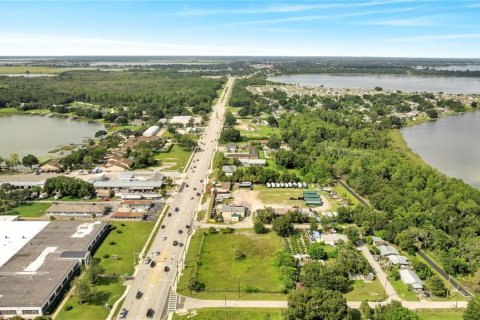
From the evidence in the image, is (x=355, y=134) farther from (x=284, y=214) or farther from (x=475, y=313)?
(x=475, y=313)

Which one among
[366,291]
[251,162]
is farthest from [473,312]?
[251,162]

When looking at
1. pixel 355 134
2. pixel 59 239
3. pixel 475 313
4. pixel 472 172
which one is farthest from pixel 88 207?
pixel 472 172

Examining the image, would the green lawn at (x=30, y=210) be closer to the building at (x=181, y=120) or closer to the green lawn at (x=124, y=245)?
the green lawn at (x=124, y=245)

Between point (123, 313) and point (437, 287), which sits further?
point (437, 287)

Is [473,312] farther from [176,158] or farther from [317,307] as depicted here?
[176,158]

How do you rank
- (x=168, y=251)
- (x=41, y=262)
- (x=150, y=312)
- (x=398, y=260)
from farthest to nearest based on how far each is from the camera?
(x=168, y=251) → (x=398, y=260) → (x=41, y=262) → (x=150, y=312)
